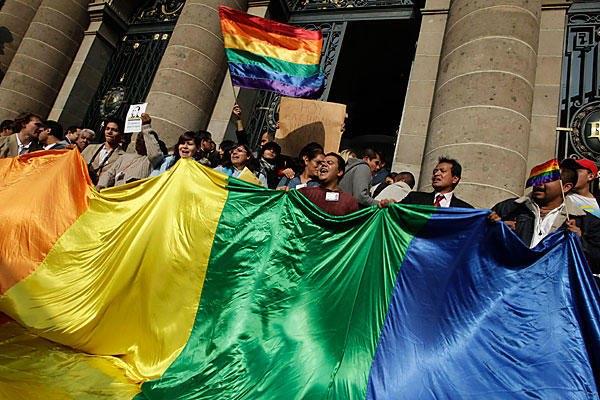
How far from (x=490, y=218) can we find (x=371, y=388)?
1564mm

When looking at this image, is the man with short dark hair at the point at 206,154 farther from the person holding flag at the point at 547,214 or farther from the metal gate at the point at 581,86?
the metal gate at the point at 581,86

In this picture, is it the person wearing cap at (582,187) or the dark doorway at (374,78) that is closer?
the person wearing cap at (582,187)

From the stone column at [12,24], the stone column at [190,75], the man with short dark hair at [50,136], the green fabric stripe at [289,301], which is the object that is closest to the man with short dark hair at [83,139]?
the man with short dark hair at [50,136]

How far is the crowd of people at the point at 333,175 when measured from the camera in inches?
151

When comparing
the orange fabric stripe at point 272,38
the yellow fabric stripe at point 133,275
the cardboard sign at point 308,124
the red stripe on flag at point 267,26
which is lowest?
the yellow fabric stripe at point 133,275

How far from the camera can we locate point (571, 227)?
336 cm

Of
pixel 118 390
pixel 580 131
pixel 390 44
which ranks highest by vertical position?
pixel 390 44

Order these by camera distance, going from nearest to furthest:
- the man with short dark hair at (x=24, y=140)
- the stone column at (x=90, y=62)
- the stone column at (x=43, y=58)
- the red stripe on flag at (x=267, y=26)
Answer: the red stripe on flag at (x=267, y=26)
the man with short dark hair at (x=24, y=140)
the stone column at (x=43, y=58)
the stone column at (x=90, y=62)

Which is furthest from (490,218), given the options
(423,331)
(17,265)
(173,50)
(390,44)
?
(390,44)

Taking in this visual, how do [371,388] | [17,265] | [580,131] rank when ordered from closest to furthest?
[371,388], [17,265], [580,131]

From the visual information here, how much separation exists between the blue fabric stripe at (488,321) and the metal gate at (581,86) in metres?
3.94

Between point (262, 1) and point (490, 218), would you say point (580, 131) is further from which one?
point (262, 1)

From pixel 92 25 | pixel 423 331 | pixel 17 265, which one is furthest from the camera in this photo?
pixel 92 25

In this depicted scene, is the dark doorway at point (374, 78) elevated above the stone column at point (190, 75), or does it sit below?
above
